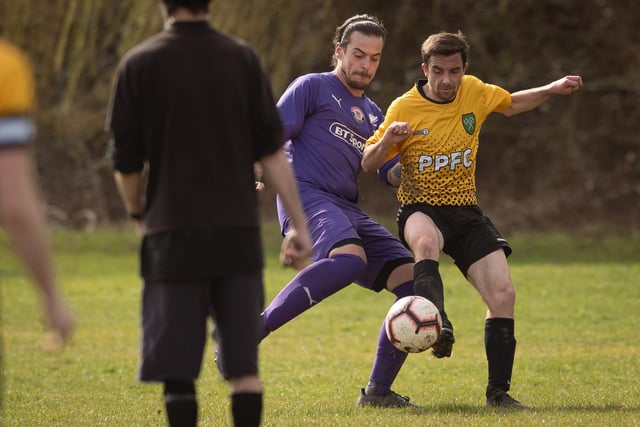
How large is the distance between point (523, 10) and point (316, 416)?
14.7 meters

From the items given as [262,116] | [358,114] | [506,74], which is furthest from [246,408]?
[506,74]

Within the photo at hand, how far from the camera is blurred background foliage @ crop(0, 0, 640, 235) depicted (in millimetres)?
17406

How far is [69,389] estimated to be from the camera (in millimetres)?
7328

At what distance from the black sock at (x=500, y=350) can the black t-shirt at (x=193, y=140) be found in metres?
2.30

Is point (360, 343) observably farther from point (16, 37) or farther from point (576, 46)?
point (576, 46)

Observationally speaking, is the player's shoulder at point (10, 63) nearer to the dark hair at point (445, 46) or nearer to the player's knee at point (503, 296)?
the dark hair at point (445, 46)

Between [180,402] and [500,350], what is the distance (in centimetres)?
236

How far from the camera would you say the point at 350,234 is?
6.22m

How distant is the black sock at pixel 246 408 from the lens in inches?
166

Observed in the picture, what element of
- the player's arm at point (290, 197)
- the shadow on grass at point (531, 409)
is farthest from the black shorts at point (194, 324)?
the shadow on grass at point (531, 409)

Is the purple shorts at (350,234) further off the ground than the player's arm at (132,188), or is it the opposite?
the player's arm at (132,188)

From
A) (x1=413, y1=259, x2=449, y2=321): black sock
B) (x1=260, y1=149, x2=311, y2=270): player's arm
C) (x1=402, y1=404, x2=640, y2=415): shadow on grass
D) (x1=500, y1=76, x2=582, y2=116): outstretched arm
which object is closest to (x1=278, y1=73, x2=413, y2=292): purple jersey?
(x1=413, y1=259, x2=449, y2=321): black sock

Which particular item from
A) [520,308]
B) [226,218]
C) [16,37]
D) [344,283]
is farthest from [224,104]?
[16,37]

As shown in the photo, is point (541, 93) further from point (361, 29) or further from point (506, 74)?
point (506, 74)
